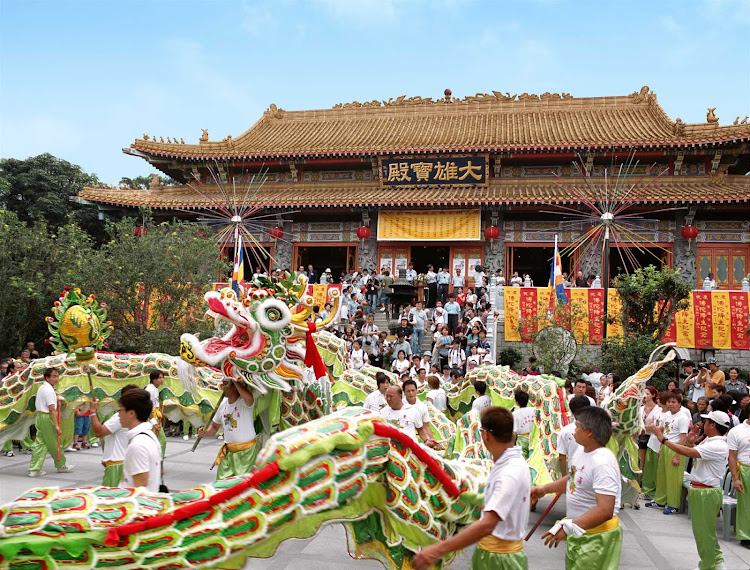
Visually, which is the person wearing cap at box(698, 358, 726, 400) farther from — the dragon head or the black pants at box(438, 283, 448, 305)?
the black pants at box(438, 283, 448, 305)

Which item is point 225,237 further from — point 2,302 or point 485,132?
point 485,132

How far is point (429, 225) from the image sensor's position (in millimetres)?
18625

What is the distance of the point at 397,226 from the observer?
61.9 ft

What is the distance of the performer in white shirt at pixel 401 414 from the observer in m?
5.75

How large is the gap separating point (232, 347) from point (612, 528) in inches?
129

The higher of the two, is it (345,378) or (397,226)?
(397,226)

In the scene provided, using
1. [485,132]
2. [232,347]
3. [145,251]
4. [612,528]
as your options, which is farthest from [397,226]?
[612,528]

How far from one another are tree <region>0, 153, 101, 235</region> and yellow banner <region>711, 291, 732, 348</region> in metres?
24.3

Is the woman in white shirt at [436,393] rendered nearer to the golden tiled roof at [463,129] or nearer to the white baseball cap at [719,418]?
the white baseball cap at [719,418]

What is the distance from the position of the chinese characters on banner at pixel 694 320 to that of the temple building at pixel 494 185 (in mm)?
2549

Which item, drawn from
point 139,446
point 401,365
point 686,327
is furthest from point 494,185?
point 139,446

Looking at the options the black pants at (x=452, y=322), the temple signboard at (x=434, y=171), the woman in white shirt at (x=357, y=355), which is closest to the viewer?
the woman in white shirt at (x=357, y=355)

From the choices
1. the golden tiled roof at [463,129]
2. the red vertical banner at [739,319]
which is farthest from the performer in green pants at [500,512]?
the golden tiled roof at [463,129]

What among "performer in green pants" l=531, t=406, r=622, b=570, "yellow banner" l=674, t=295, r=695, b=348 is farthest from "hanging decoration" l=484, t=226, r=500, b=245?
"performer in green pants" l=531, t=406, r=622, b=570
